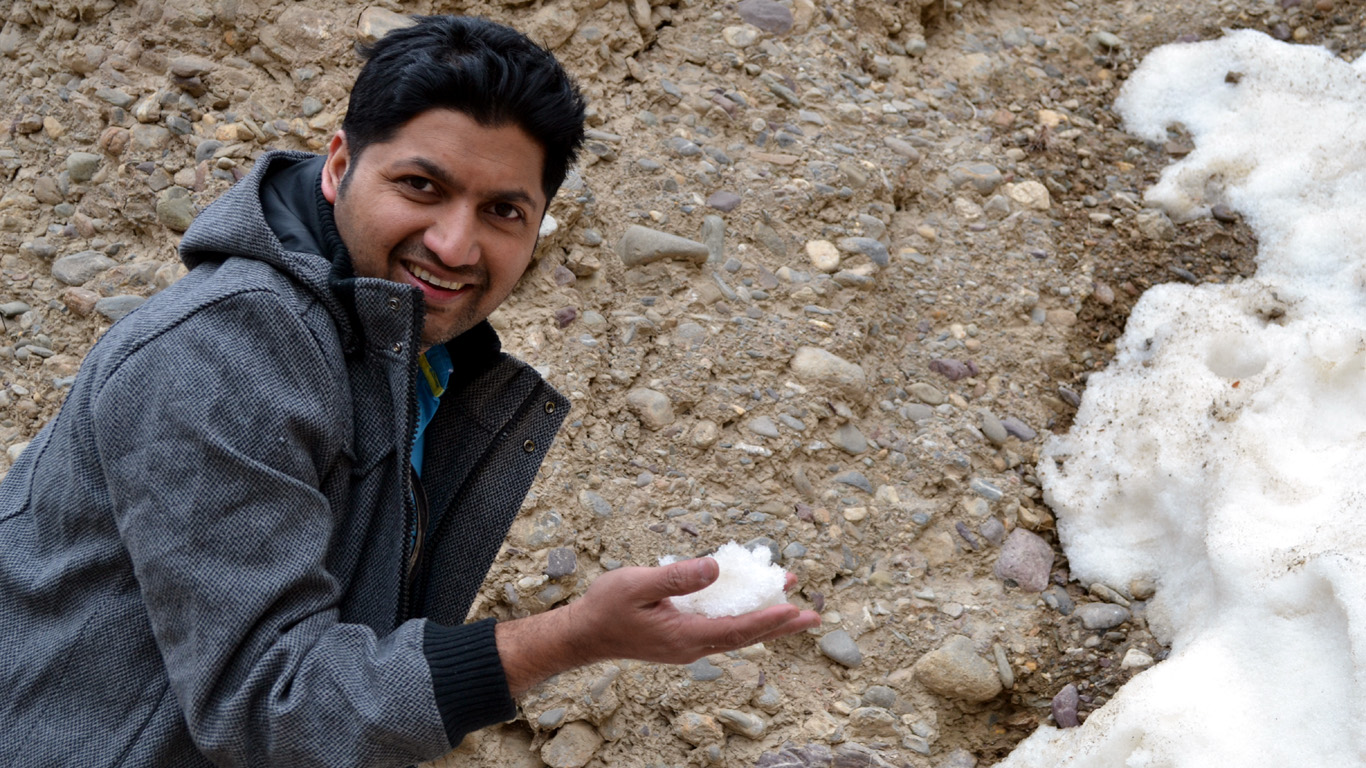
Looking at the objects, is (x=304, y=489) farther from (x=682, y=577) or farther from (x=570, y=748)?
(x=570, y=748)

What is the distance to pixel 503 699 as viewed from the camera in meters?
1.74

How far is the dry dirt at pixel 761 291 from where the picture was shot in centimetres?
308

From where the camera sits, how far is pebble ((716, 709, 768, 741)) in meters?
2.97

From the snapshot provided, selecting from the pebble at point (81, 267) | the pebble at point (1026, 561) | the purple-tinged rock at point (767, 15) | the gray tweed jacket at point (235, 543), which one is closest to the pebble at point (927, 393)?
the pebble at point (1026, 561)

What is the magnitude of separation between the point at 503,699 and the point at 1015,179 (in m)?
3.04

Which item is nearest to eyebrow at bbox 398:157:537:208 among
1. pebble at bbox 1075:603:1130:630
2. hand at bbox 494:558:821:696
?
hand at bbox 494:558:821:696

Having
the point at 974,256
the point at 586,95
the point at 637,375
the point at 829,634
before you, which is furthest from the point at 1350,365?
the point at 586,95

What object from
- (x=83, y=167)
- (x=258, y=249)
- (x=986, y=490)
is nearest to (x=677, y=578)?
(x=258, y=249)

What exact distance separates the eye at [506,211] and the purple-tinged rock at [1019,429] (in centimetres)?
196

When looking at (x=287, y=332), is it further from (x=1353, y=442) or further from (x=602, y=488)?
(x=1353, y=442)

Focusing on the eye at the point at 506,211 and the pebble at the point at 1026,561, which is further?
the pebble at the point at 1026,561

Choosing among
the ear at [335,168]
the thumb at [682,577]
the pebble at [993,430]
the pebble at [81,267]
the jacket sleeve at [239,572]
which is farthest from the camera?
the pebble at [81,267]

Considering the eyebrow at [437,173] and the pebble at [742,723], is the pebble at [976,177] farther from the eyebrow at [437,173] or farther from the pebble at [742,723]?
the eyebrow at [437,173]

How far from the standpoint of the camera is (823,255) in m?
3.75
